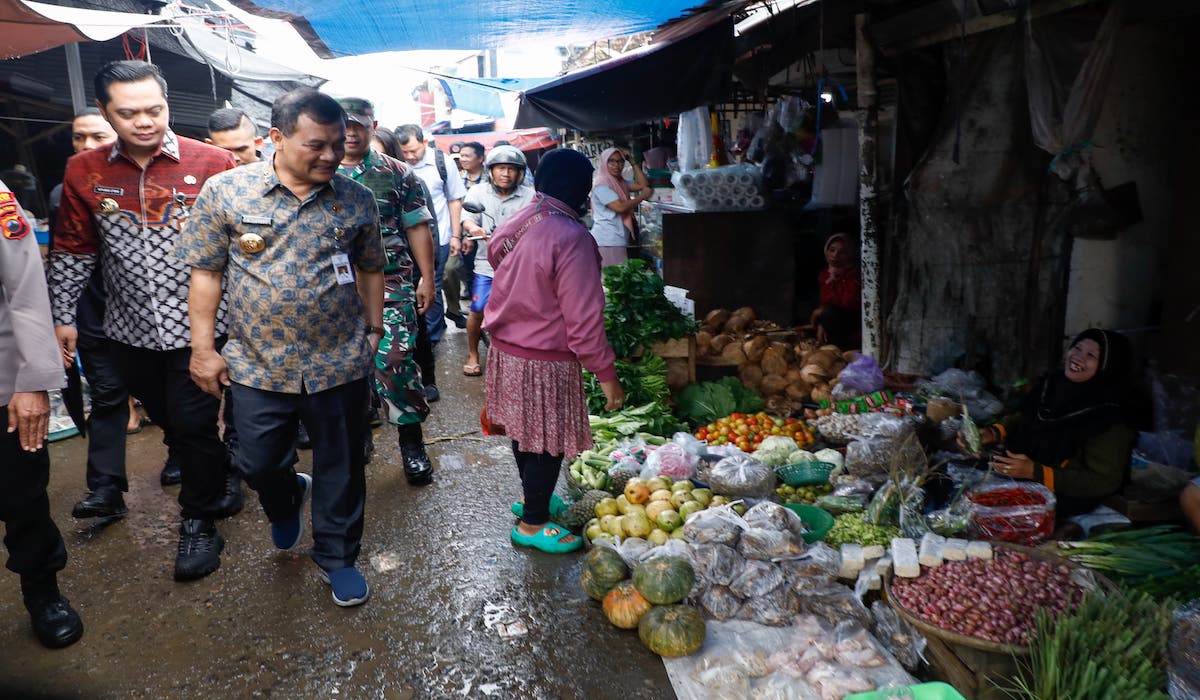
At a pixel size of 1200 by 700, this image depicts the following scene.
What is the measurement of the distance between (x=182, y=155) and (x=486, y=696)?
2690 mm

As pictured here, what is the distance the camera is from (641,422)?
5.28 m

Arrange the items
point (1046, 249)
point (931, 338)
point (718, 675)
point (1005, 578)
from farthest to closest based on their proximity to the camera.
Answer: point (931, 338) < point (1046, 249) < point (1005, 578) < point (718, 675)

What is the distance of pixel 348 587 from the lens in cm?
336

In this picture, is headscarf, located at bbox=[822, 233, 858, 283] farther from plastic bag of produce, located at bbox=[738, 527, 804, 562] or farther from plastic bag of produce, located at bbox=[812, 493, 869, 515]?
plastic bag of produce, located at bbox=[738, 527, 804, 562]

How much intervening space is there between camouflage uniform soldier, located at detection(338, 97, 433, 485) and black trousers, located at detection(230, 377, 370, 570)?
100cm

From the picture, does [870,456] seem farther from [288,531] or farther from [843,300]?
[288,531]

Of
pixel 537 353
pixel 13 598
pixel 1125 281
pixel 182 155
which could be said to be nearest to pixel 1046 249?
pixel 1125 281

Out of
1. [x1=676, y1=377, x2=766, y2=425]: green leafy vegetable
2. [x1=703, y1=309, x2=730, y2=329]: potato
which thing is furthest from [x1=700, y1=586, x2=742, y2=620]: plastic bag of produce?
[x1=703, y1=309, x2=730, y2=329]: potato

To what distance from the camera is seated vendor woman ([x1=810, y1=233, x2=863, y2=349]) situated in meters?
6.58

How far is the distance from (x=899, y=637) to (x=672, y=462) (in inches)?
65.0

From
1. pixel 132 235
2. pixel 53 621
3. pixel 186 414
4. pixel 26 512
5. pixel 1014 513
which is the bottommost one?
pixel 53 621

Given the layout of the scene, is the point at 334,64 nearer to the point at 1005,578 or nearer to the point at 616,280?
the point at 616,280

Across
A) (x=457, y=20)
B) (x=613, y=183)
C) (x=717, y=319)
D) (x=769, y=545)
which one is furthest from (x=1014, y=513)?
(x=613, y=183)

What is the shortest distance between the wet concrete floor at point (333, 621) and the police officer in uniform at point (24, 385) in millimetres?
491
